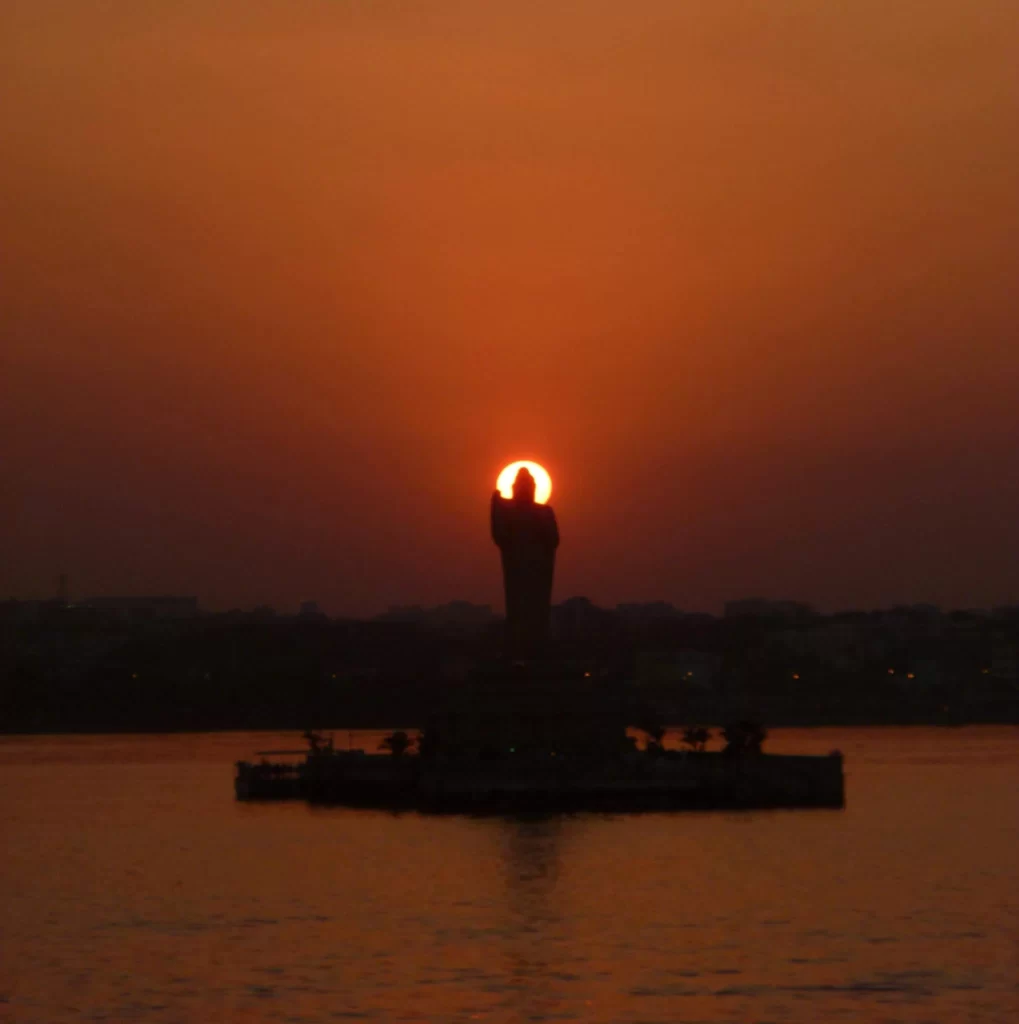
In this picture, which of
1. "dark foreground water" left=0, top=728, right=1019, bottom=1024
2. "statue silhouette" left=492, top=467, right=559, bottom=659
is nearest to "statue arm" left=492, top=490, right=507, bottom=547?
"statue silhouette" left=492, top=467, right=559, bottom=659

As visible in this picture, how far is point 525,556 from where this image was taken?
254 feet

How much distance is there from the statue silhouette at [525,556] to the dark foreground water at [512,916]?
22.8 feet

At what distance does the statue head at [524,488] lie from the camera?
77.5m

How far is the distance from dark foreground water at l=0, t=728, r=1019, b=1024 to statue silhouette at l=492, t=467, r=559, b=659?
22.8ft

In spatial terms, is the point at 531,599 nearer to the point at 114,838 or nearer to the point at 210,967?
the point at 114,838

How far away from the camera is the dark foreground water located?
121ft

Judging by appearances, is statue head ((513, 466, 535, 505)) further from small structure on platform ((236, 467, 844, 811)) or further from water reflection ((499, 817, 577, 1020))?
water reflection ((499, 817, 577, 1020))

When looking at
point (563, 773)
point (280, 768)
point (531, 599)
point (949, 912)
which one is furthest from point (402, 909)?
point (280, 768)

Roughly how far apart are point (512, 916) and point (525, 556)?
30077 mm

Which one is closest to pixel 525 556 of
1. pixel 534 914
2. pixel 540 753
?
pixel 540 753

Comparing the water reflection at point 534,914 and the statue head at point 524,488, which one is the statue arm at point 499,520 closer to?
the statue head at point 524,488

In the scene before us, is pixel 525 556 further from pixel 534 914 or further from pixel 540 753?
pixel 534 914

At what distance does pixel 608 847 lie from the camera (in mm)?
62281

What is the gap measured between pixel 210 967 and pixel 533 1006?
7.18 meters
